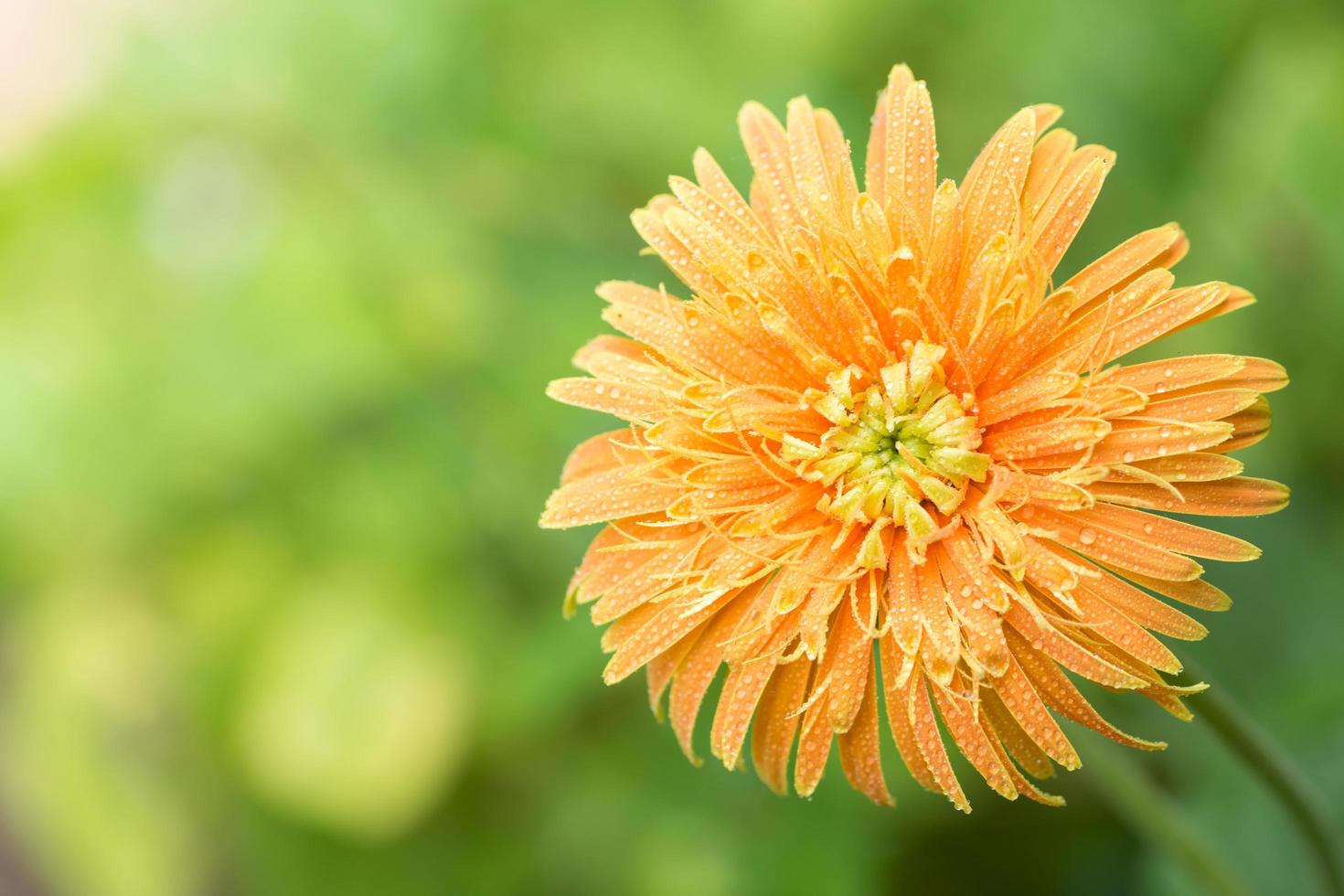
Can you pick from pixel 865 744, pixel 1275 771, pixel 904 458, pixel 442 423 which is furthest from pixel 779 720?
pixel 442 423

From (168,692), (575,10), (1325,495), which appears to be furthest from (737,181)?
(168,692)

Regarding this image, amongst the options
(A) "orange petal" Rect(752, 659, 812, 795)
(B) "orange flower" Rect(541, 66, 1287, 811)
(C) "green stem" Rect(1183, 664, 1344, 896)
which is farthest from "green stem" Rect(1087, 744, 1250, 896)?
(A) "orange petal" Rect(752, 659, 812, 795)

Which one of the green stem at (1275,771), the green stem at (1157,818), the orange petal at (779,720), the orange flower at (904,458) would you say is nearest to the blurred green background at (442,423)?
the green stem at (1157,818)

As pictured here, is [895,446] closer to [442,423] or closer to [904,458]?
[904,458]

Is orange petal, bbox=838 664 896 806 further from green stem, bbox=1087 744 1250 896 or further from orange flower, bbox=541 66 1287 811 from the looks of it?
green stem, bbox=1087 744 1250 896

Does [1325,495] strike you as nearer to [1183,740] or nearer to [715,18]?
[1183,740]

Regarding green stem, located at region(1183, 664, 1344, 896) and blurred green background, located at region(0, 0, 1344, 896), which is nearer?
green stem, located at region(1183, 664, 1344, 896)

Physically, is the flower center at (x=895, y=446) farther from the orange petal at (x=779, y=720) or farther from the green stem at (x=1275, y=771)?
the green stem at (x=1275, y=771)
